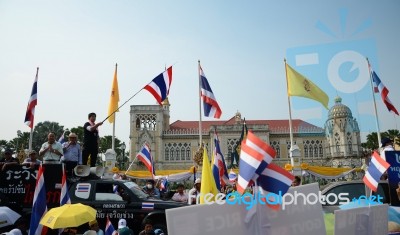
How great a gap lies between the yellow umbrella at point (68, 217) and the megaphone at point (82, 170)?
6.15 ft

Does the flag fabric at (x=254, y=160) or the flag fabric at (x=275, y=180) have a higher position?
the flag fabric at (x=254, y=160)

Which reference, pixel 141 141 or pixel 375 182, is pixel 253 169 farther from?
pixel 141 141

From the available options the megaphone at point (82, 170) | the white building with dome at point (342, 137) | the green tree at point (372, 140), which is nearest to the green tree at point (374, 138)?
the green tree at point (372, 140)

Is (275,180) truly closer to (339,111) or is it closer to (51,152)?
(51,152)

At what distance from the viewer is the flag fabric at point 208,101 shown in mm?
14578

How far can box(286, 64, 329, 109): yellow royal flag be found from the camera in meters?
12.8

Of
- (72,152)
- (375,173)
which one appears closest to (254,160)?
(375,173)

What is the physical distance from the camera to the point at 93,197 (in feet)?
23.6

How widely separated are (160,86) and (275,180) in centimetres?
934

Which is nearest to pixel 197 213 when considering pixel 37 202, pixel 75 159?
pixel 37 202

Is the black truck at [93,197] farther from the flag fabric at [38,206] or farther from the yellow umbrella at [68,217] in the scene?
the yellow umbrella at [68,217]

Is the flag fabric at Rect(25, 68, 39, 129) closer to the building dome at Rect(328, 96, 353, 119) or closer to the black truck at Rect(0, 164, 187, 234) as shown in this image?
the black truck at Rect(0, 164, 187, 234)

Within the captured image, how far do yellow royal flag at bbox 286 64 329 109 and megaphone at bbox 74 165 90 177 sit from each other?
29.6 ft

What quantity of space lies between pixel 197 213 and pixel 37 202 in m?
4.36
